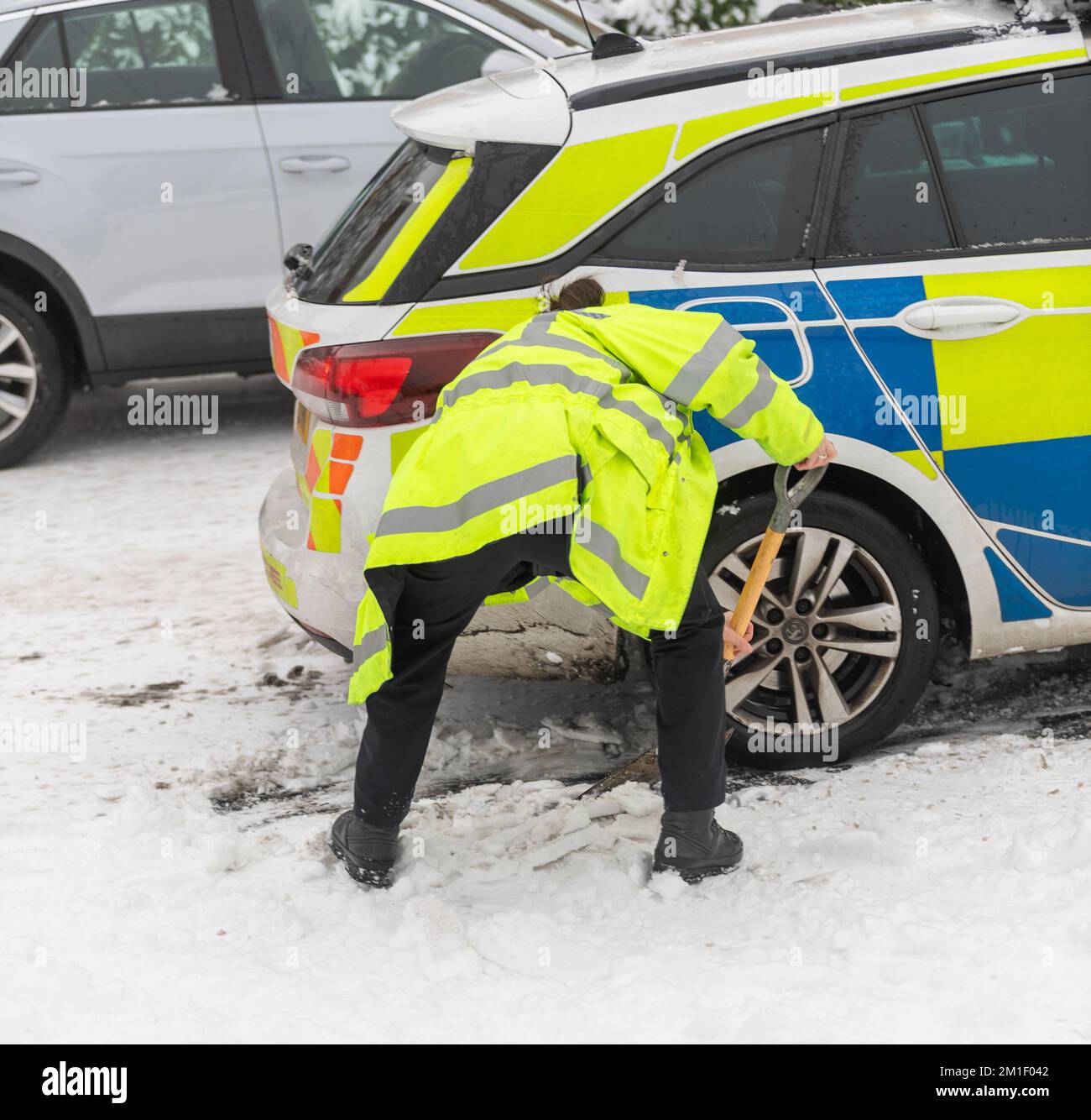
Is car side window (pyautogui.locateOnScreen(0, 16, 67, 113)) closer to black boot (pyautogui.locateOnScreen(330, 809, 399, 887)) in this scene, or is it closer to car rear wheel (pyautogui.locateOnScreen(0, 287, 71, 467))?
car rear wheel (pyautogui.locateOnScreen(0, 287, 71, 467))

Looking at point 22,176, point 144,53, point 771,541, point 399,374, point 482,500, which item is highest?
point 144,53

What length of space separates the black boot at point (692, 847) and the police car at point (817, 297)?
485mm

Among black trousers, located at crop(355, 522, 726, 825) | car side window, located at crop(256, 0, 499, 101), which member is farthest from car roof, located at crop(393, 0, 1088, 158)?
car side window, located at crop(256, 0, 499, 101)

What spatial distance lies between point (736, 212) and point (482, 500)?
1.08 meters

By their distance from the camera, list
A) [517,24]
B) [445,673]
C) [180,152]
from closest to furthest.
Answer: [445,673]
[180,152]
[517,24]

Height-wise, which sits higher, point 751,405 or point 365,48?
point 365,48

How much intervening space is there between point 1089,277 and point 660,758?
60.1 inches

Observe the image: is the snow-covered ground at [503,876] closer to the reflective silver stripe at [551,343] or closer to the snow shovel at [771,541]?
the snow shovel at [771,541]

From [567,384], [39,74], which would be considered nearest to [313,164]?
[39,74]

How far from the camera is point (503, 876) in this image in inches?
131

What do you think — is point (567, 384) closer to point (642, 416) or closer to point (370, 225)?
point (642, 416)

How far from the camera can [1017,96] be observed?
358 cm

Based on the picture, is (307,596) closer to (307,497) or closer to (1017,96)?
(307,497)

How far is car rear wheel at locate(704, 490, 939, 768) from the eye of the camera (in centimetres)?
357
